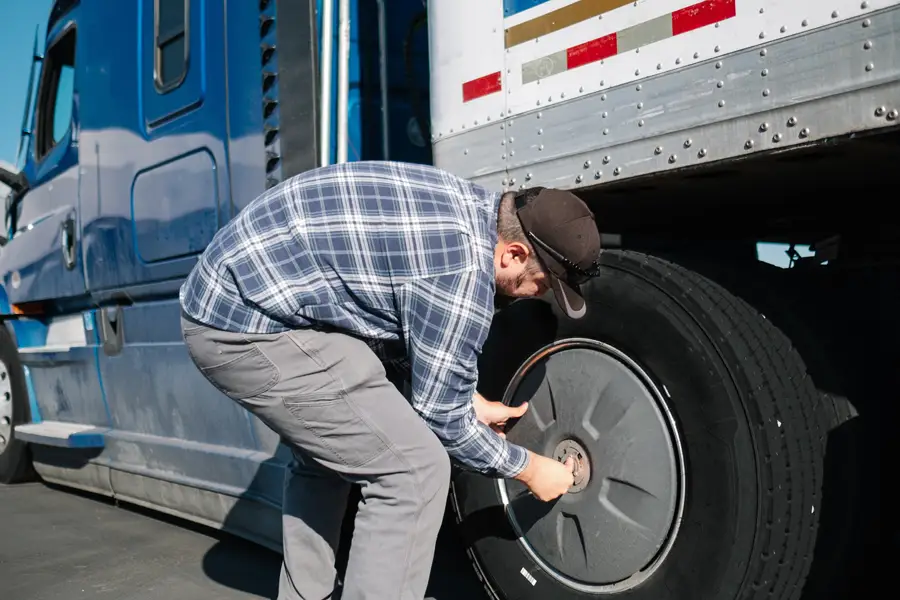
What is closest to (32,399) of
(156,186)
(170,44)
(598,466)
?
(156,186)

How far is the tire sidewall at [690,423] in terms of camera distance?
6.21ft

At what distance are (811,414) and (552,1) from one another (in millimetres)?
1141

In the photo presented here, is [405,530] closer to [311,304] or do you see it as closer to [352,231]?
[311,304]

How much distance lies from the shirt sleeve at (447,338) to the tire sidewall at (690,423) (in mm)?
390

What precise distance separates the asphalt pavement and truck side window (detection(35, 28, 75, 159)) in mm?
2090

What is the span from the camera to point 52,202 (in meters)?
4.84

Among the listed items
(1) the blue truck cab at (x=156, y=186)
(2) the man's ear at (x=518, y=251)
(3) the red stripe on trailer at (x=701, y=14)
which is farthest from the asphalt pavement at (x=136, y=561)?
(3) the red stripe on trailer at (x=701, y=14)

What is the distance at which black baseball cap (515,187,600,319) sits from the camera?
1.87 metres

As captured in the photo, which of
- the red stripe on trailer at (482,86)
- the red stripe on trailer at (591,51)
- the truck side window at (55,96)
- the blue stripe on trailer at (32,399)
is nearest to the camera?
the red stripe on trailer at (591,51)

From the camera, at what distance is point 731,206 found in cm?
233

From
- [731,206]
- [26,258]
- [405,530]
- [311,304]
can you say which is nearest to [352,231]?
[311,304]

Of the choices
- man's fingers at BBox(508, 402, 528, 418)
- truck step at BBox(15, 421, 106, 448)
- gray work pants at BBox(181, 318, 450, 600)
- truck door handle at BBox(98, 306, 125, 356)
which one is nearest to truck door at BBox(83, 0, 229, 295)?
truck door handle at BBox(98, 306, 125, 356)

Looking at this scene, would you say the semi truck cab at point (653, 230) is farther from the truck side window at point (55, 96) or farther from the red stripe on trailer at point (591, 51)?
the truck side window at point (55, 96)

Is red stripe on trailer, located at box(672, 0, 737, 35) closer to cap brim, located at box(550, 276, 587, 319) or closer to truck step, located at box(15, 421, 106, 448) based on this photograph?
cap brim, located at box(550, 276, 587, 319)
